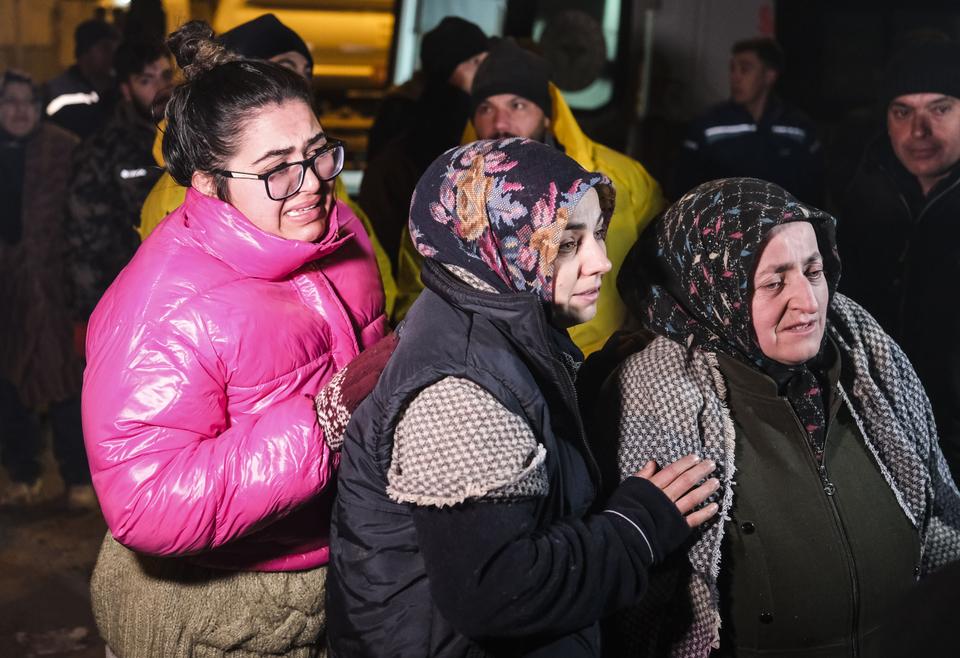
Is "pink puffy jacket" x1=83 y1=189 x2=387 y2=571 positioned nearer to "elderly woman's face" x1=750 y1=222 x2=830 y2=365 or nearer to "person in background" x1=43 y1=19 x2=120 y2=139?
"elderly woman's face" x1=750 y1=222 x2=830 y2=365

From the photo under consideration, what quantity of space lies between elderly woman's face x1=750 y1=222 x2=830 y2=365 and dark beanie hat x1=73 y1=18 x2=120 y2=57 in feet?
15.7

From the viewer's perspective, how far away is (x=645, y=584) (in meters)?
1.70

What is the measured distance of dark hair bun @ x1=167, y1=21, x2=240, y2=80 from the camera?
7.16 ft

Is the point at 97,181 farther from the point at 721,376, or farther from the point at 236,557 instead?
the point at 721,376

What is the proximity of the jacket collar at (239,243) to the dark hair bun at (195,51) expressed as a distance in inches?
11.7

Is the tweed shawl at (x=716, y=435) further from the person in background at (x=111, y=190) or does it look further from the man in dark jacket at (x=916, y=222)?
the person in background at (x=111, y=190)

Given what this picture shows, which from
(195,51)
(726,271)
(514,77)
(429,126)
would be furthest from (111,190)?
(726,271)

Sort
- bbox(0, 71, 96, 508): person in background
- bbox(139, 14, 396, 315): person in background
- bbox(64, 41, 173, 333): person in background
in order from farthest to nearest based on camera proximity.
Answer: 1. bbox(0, 71, 96, 508): person in background
2. bbox(64, 41, 173, 333): person in background
3. bbox(139, 14, 396, 315): person in background

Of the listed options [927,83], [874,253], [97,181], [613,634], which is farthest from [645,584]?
[97,181]

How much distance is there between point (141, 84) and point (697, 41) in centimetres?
416

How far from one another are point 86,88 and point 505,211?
15.3ft

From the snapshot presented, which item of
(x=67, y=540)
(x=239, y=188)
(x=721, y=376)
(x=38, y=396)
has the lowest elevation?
(x=67, y=540)

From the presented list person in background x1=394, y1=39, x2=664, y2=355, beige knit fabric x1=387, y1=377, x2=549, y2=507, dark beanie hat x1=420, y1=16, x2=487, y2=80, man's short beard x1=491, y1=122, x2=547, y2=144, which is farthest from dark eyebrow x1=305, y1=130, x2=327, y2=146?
dark beanie hat x1=420, y1=16, x2=487, y2=80

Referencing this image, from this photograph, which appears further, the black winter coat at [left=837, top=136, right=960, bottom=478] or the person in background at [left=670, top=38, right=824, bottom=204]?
the person in background at [left=670, top=38, right=824, bottom=204]
